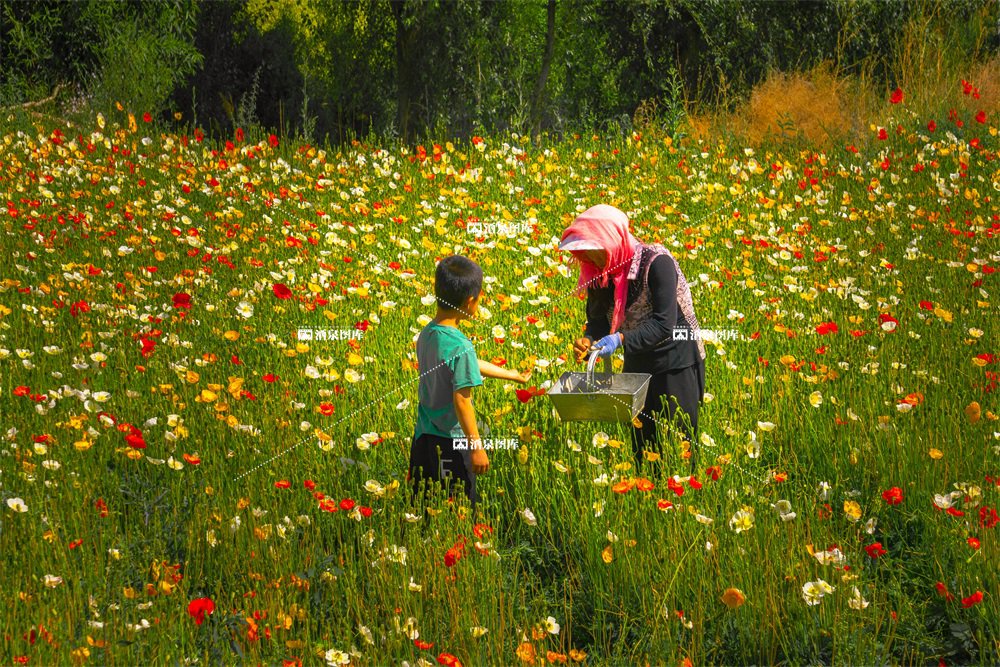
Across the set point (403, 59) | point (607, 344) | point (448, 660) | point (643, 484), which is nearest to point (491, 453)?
point (607, 344)

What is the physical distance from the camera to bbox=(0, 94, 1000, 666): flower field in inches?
122

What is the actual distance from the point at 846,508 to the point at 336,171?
6.84 metres

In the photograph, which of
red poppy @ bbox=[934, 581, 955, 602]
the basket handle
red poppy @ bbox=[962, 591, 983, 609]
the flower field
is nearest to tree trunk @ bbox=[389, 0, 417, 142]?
→ the flower field

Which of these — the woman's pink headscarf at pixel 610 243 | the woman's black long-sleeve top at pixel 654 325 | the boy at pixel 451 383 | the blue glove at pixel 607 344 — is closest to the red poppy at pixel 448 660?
the boy at pixel 451 383

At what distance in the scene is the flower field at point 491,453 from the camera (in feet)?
10.1

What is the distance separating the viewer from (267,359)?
5273mm

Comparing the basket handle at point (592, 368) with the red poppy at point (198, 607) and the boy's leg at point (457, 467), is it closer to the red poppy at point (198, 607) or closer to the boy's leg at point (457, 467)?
the boy's leg at point (457, 467)

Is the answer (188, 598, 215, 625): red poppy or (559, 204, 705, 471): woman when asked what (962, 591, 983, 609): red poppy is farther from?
(188, 598, 215, 625): red poppy

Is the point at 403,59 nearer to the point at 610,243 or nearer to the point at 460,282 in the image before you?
the point at 610,243

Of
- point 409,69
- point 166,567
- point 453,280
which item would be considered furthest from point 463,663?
point 409,69

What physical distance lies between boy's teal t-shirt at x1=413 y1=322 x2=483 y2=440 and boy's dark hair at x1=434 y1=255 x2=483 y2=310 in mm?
120

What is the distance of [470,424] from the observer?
11.7ft

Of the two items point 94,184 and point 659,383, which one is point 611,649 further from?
point 94,184

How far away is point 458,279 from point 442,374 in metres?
0.34
